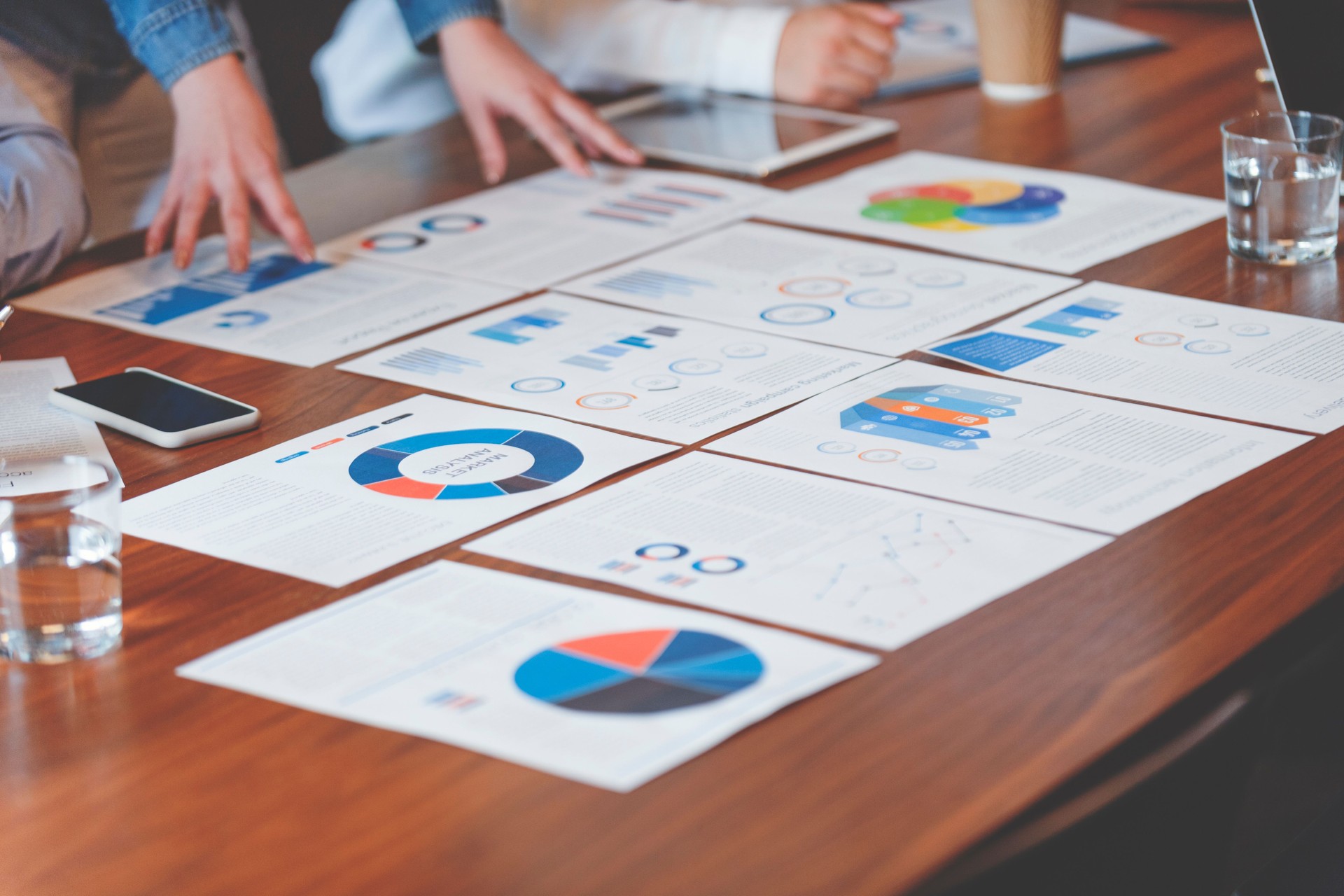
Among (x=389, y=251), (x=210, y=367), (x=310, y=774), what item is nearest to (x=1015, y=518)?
(x=310, y=774)

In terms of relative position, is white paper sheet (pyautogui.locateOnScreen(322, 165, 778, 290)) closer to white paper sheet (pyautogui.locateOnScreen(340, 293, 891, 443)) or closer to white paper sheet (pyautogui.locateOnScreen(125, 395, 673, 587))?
white paper sheet (pyautogui.locateOnScreen(340, 293, 891, 443))

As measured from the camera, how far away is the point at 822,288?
1.16 metres

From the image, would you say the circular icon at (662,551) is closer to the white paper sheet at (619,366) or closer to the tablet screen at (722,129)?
the white paper sheet at (619,366)

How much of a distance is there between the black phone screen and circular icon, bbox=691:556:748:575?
0.39 m

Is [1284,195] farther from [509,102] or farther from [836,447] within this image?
[509,102]

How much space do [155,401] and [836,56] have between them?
1.00 m

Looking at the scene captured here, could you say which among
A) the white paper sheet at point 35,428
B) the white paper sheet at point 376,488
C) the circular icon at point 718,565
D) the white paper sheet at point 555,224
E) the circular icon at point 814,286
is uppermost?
the white paper sheet at point 555,224

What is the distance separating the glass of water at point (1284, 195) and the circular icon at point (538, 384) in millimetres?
568

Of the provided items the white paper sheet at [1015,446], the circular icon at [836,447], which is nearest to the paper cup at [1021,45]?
the white paper sheet at [1015,446]

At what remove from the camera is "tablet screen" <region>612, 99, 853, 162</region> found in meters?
1.56

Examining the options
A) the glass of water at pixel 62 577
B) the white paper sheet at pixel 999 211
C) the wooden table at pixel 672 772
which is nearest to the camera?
the wooden table at pixel 672 772

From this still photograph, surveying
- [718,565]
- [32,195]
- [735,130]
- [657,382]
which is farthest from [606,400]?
[735,130]

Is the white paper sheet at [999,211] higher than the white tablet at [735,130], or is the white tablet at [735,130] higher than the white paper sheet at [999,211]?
the white tablet at [735,130]

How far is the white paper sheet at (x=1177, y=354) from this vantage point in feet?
2.93
